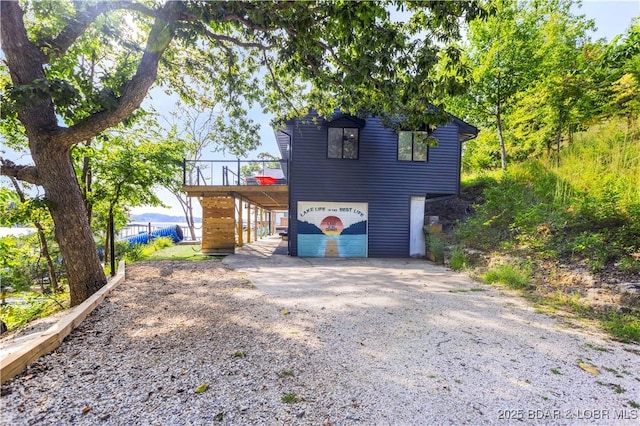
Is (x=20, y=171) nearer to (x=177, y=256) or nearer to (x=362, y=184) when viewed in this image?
(x=177, y=256)

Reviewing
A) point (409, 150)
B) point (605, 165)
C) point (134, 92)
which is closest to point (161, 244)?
point (134, 92)

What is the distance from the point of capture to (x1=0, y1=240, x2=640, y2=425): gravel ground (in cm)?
188

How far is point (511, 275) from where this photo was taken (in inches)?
213

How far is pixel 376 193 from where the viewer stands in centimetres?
1015

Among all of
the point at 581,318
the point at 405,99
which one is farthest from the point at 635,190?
the point at 405,99

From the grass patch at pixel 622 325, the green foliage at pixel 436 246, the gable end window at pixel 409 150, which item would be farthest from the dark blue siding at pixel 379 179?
the grass patch at pixel 622 325

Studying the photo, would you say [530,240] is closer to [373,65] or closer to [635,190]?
[635,190]

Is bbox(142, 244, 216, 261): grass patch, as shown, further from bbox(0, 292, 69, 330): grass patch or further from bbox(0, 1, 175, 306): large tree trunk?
bbox(0, 1, 175, 306): large tree trunk

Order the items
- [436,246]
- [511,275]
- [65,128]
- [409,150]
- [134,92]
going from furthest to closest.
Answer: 1. [409,150]
2. [436,246]
3. [511,275]
4. [134,92]
5. [65,128]

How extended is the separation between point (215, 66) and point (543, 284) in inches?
338

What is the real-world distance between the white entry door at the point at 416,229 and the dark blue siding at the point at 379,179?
21 cm

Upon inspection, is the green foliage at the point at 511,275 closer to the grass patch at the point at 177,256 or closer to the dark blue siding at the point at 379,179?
the dark blue siding at the point at 379,179

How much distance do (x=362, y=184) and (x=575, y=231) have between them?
6.01 m

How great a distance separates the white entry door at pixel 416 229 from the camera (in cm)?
1031
